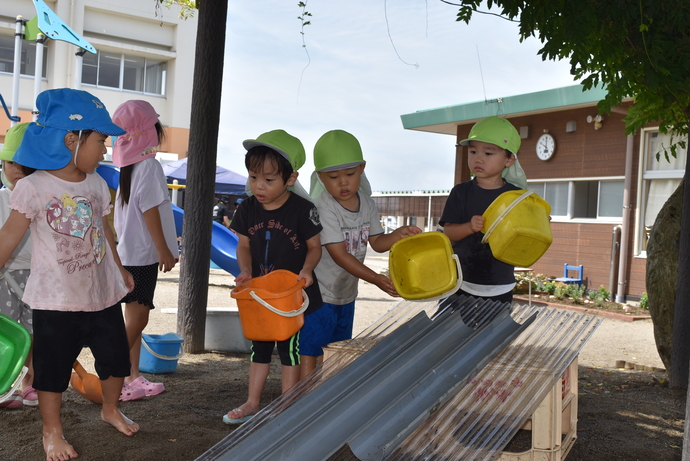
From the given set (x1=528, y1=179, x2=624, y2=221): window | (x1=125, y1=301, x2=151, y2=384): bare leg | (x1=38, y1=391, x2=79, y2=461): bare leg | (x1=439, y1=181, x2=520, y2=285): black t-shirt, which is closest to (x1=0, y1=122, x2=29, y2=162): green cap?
(x1=125, y1=301, x2=151, y2=384): bare leg

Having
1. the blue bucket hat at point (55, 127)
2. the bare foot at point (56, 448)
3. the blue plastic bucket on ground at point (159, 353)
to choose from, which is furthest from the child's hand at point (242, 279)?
the blue plastic bucket on ground at point (159, 353)

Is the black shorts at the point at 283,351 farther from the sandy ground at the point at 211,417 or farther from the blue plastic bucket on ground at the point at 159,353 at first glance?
the blue plastic bucket on ground at the point at 159,353

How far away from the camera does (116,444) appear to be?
2736 millimetres

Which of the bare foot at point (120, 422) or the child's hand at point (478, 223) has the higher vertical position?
the child's hand at point (478, 223)

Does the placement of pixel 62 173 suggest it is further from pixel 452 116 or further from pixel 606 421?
pixel 452 116

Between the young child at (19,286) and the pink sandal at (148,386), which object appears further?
the pink sandal at (148,386)

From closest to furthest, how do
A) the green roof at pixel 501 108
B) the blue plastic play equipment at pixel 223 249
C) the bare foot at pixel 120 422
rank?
the bare foot at pixel 120 422
the blue plastic play equipment at pixel 223 249
the green roof at pixel 501 108

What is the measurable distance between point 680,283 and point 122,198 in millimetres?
3585

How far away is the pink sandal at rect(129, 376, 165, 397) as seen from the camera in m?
3.60

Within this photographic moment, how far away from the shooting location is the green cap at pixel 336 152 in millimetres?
3051

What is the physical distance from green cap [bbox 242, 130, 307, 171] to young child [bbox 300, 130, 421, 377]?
0.10 m

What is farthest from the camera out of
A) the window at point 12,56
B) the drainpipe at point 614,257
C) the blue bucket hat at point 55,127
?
the window at point 12,56

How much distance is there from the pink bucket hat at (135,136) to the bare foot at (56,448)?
1.46 metres

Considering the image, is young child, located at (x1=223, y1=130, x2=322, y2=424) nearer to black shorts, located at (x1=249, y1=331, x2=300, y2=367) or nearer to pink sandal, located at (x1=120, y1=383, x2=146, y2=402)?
black shorts, located at (x1=249, y1=331, x2=300, y2=367)
